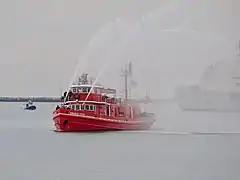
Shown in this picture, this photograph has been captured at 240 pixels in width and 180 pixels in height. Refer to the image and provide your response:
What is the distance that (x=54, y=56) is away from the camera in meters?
1.76

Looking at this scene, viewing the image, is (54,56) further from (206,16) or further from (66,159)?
(206,16)

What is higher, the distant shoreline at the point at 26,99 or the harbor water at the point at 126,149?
the distant shoreline at the point at 26,99

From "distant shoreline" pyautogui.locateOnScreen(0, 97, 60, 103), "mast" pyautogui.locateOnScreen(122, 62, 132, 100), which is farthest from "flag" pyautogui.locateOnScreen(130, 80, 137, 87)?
"distant shoreline" pyautogui.locateOnScreen(0, 97, 60, 103)

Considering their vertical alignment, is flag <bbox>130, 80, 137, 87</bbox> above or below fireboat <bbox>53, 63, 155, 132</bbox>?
above

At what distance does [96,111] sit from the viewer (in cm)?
179

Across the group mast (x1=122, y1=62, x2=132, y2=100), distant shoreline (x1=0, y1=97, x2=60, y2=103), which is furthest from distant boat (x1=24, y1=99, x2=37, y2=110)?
mast (x1=122, y1=62, x2=132, y2=100)

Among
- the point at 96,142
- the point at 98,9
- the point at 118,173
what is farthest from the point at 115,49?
the point at 118,173

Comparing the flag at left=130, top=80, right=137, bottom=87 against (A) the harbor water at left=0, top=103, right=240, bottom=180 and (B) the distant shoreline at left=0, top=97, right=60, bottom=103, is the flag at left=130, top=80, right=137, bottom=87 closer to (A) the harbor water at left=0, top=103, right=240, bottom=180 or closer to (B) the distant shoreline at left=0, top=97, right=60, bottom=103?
(A) the harbor water at left=0, top=103, right=240, bottom=180

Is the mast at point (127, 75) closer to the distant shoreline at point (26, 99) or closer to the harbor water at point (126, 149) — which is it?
the harbor water at point (126, 149)

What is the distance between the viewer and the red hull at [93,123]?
1.77 m

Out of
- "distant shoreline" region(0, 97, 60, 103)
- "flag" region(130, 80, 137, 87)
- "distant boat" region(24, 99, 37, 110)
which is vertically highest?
"flag" region(130, 80, 137, 87)

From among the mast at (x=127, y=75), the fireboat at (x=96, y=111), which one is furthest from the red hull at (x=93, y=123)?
the mast at (x=127, y=75)

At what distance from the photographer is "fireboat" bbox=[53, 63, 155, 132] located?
176 centimetres

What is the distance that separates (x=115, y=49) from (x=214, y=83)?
0.45 meters
